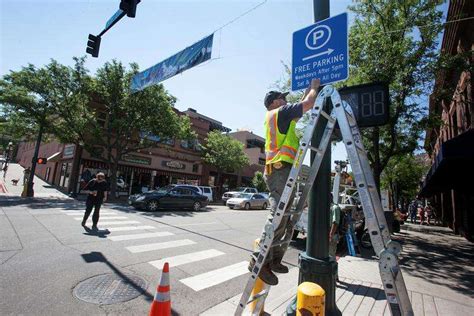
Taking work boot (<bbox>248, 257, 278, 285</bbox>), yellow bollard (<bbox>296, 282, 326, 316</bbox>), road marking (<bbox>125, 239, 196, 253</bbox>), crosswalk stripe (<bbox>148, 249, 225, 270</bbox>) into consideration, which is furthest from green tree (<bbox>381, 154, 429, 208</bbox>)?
yellow bollard (<bbox>296, 282, 326, 316</bbox>)

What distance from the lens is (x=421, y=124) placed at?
513 inches

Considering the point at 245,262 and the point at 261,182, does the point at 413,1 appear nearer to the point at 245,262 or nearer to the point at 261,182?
the point at 245,262

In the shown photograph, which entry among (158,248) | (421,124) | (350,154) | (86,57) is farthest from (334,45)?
(86,57)

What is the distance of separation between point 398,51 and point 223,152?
22761 mm

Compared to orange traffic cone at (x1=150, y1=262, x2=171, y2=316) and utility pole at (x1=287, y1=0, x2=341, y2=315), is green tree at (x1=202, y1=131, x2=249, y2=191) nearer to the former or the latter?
utility pole at (x1=287, y1=0, x2=341, y2=315)

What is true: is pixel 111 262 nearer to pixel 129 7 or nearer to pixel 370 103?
pixel 370 103

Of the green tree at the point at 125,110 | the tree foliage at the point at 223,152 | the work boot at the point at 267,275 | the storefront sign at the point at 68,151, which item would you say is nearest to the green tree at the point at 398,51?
the work boot at the point at 267,275

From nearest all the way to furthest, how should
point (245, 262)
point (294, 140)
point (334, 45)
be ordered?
point (294, 140) < point (334, 45) < point (245, 262)

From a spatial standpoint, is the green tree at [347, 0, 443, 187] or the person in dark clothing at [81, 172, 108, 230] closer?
the person in dark clothing at [81, 172, 108, 230]

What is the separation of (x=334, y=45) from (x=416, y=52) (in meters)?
10.9

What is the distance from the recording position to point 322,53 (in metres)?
3.52

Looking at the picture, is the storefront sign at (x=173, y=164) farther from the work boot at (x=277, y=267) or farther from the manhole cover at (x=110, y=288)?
the work boot at (x=277, y=267)

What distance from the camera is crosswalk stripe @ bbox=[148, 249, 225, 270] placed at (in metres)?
5.90

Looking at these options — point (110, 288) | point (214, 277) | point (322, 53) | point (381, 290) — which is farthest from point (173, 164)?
point (322, 53)
